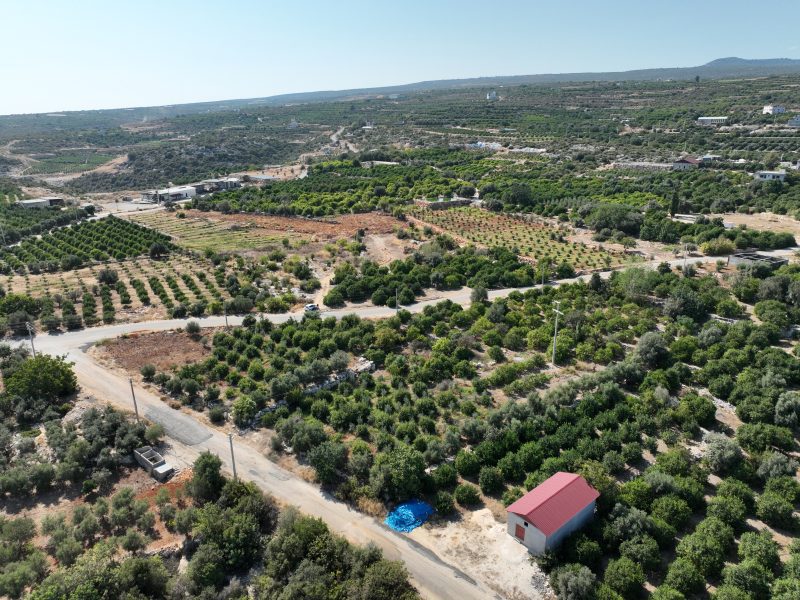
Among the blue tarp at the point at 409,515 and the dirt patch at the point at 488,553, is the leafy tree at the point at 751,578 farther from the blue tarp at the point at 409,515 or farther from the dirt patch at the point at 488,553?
the blue tarp at the point at 409,515

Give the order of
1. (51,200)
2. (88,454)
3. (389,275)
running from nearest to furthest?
(88,454) → (389,275) → (51,200)

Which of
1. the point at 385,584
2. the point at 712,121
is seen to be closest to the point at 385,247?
the point at 385,584

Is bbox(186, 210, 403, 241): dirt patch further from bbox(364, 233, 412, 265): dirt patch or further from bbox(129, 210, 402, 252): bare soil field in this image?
bbox(364, 233, 412, 265): dirt patch

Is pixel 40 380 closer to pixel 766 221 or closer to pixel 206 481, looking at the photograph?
pixel 206 481

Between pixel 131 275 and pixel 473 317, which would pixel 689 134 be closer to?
pixel 473 317

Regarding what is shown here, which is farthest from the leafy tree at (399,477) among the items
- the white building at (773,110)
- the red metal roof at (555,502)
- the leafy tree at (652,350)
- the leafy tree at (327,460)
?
the white building at (773,110)

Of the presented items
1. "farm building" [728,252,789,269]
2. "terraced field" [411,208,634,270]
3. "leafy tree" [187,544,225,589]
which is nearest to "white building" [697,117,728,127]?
"terraced field" [411,208,634,270]

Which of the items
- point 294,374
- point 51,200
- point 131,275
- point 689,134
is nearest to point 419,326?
point 294,374
